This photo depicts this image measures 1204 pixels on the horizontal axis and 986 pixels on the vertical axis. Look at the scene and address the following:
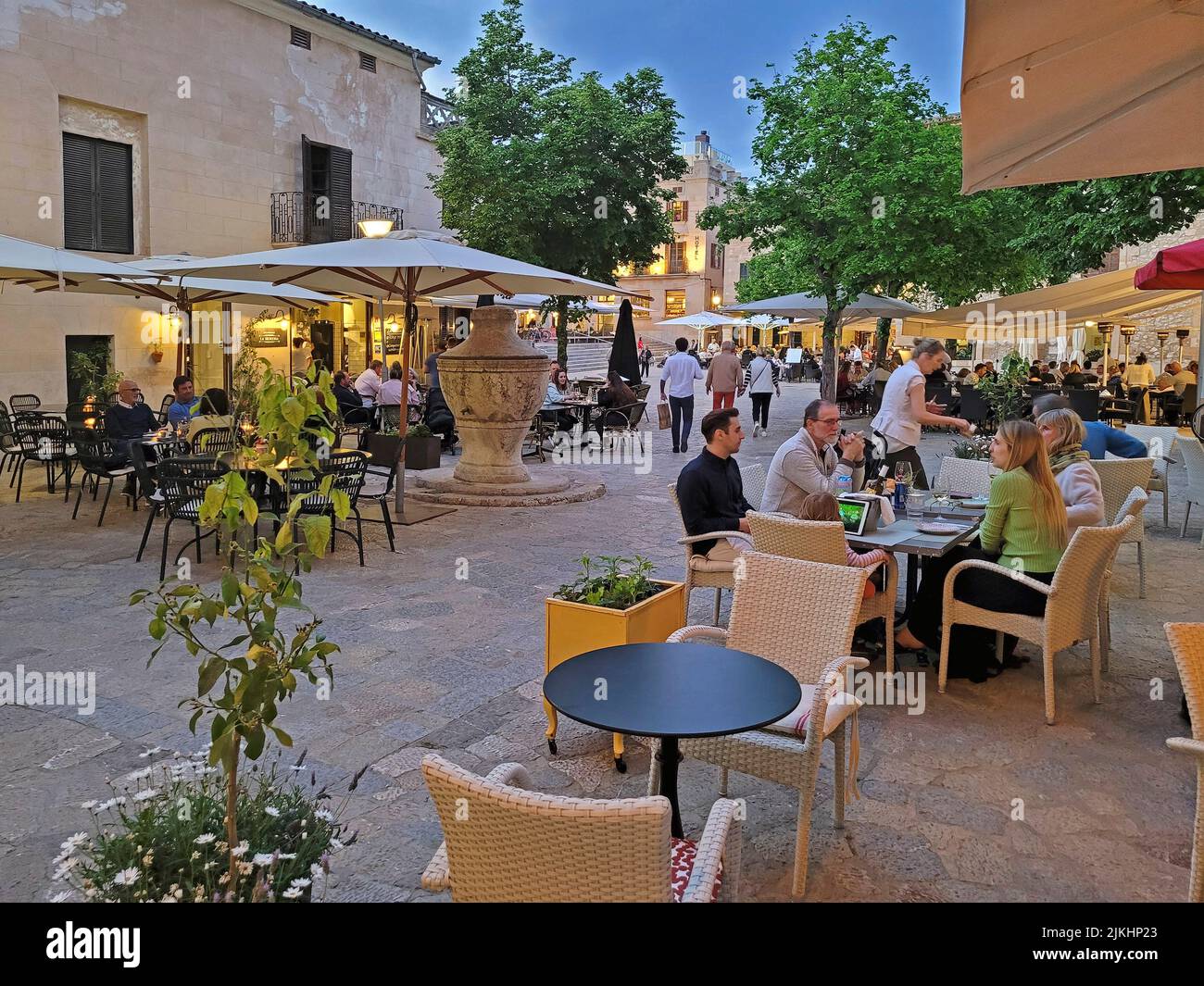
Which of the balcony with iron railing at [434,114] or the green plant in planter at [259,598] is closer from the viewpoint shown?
the green plant in planter at [259,598]

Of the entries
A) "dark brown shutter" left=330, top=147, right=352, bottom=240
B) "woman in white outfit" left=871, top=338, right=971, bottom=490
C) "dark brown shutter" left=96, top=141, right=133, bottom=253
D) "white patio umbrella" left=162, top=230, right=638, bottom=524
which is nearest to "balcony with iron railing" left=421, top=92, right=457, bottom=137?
"dark brown shutter" left=330, top=147, right=352, bottom=240

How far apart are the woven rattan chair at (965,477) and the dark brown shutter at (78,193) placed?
566 inches

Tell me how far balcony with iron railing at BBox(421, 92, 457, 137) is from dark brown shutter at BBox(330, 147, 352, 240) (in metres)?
3.40

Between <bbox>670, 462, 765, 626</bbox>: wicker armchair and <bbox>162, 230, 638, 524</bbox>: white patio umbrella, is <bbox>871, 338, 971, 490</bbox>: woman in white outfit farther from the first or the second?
<bbox>162, 230, 638, 524</bbox>: white patio umbrella

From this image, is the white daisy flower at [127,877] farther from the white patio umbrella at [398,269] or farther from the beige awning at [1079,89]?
the white patio umbrella at [398,269]

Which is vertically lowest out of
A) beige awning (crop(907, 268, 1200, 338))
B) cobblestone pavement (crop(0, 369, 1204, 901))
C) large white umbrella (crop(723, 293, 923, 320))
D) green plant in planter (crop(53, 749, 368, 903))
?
cobblestone pavement (crop(0, 369, 1204, 901))

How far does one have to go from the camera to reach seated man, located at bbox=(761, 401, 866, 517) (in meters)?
5.49

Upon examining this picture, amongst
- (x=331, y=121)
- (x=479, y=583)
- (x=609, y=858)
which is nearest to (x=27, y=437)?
(x=479, y=583)

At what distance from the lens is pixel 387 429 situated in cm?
1198

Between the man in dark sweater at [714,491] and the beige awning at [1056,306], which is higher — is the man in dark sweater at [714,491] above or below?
below

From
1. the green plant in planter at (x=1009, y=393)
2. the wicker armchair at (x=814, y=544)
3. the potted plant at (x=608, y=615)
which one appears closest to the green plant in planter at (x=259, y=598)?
the potted plant at (x=608, y=615)

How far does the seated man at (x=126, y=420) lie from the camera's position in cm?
937

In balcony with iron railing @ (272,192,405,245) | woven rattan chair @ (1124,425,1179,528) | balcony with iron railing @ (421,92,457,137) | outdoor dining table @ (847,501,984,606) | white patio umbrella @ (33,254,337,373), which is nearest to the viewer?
outdoor dining table @ (847,501,984,606)

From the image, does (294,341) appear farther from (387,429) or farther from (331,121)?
(387,429)
